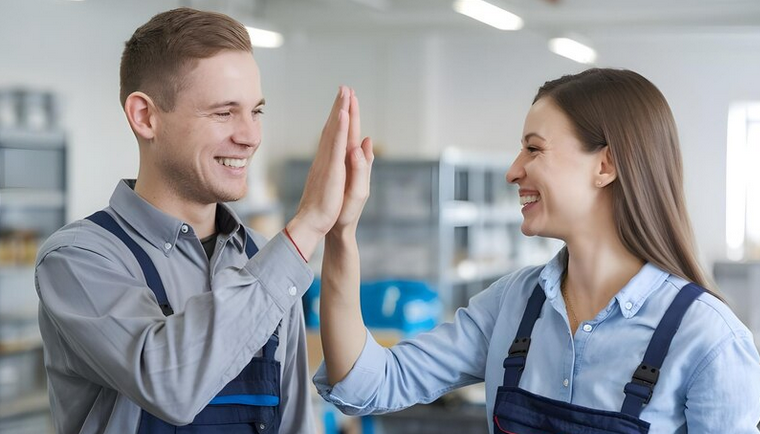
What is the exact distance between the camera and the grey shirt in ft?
4.69

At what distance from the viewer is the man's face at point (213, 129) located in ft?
5.47

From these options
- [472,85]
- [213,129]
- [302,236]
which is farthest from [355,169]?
[472,85]

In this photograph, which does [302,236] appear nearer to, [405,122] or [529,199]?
[529,199]

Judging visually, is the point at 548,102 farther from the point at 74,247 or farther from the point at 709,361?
the point at 74,247

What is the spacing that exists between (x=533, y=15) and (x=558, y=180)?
345 inches

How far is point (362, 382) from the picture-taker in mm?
1749

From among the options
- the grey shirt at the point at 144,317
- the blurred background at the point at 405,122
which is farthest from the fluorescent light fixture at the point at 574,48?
the grey shirt at the point at 144,317

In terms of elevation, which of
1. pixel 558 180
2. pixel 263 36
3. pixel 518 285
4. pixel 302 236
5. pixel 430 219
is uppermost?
pixel 263 36

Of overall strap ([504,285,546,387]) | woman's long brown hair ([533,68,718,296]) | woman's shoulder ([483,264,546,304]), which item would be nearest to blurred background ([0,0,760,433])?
woman's shoulder ([483,264,546,304])

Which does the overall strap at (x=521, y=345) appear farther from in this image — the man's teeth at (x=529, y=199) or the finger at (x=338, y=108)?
the finger at (x=338, y=108)

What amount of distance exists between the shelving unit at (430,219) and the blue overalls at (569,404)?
744cm

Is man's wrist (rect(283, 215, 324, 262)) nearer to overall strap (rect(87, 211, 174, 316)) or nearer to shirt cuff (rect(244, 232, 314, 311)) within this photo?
shirt cuff (rect(244, 232, 314, 311))

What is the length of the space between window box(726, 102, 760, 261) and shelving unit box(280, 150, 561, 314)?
304cm

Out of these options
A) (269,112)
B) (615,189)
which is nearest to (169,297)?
(615,189)
